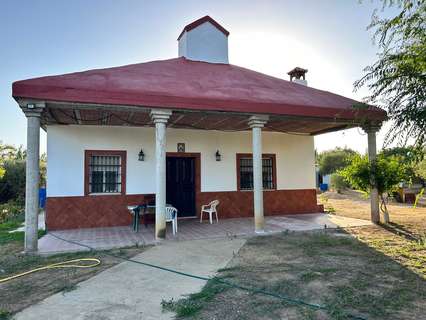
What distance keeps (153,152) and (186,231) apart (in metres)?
2.87

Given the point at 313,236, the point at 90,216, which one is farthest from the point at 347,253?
the point at 90,216

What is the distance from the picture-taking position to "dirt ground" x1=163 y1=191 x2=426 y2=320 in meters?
3.24

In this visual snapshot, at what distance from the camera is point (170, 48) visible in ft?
39.8

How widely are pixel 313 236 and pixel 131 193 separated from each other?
5155 mm

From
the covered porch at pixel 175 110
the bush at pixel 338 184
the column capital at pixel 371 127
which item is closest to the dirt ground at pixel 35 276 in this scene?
the covered porch at pixel 175 110

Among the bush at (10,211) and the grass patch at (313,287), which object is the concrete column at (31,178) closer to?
the grass patch at (313,287)

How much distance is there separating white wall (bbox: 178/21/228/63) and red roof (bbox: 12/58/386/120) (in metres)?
0.80

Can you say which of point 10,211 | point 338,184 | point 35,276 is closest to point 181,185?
point 35,276

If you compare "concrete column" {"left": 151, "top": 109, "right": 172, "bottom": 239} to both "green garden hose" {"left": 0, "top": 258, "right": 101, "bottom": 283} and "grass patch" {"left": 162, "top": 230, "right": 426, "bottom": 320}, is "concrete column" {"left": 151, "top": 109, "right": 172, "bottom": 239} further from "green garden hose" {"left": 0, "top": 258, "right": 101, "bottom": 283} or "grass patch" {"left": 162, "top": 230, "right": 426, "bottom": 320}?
"grass patch" {"left": 162, "top": 230, "right": 426, "bottom": 320}


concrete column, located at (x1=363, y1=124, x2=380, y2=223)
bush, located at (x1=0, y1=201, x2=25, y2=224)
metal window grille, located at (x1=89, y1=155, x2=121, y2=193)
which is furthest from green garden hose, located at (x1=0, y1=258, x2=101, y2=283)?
concrete column, located at (x1=363, y1=124, x2=380, y2=223)

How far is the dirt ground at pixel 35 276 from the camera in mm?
3689

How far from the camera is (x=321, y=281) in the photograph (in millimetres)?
4145

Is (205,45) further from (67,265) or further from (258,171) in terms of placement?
(67,265)

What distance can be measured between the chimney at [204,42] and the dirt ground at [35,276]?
22.5 ft
